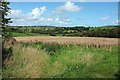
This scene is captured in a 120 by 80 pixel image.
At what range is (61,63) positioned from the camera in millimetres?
22375

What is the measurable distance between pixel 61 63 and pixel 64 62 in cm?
61

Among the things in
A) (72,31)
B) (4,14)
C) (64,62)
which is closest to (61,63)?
(64,62)

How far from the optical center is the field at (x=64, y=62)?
17031mm

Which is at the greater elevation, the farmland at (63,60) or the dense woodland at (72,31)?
the dense woodland at (72,31)

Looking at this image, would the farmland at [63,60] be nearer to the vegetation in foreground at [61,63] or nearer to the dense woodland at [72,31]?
the vegetation in foreground at [61,63]

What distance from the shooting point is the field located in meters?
17.0

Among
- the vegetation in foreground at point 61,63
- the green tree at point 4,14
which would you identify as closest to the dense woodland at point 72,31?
the vegetation in foreground at point 61,63

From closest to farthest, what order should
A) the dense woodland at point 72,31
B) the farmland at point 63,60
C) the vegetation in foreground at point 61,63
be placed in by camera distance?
the vegetation in foreground at point 61,63 < the farmland at point 63,60 < the dense woodland at point 72,31

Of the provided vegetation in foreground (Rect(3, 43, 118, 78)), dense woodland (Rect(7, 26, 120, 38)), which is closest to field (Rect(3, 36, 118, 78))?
vegetation in foreground (Rect(3, 43, 118, 78))

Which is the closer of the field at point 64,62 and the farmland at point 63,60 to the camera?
the field at point 64,62

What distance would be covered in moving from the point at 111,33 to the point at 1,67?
1010 inches

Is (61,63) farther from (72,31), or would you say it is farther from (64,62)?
(72,31)

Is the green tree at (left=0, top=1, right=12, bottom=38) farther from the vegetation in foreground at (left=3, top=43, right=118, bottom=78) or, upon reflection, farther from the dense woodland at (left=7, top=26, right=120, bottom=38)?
the dense woodland at (left=7, top=26, right=120, bottom=38)

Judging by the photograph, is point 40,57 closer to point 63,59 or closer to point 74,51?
point 63,59
